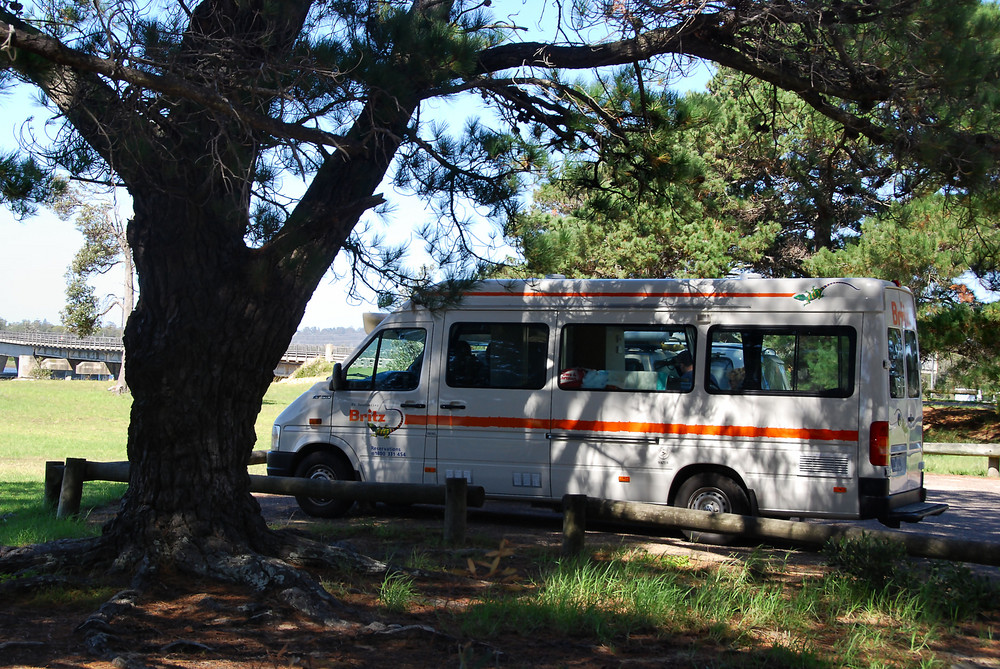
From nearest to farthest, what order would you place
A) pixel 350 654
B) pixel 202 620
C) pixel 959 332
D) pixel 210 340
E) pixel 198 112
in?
pixel 350 654
pixel 202 620
pixel 198 112
pixel 210 340
pixel 959 332

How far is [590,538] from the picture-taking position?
336 inches

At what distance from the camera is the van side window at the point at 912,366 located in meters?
9.03

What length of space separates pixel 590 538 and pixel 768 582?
258 cm

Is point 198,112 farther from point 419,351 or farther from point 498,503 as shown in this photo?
point 498,503

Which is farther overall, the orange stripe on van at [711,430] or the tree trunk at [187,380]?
the orange stripe on van at [711,430]

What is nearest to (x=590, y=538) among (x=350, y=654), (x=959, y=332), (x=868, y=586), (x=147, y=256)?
(x=868, y=586)

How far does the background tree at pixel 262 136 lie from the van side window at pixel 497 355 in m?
2.93

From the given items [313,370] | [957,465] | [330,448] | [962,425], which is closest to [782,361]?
[330,448]

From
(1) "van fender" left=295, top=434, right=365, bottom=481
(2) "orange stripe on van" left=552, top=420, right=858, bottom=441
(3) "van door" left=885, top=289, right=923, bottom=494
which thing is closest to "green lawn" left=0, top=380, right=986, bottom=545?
(1) "van fender" left=295, top=434, right=365, bottom=481

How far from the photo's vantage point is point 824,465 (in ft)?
27.2

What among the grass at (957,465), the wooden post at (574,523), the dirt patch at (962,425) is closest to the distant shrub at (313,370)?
the dirt patch at (962,425)

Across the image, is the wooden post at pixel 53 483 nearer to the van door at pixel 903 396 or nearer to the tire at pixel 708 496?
the tire at pixel 708 496

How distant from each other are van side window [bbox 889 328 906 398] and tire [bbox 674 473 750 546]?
1.79 m

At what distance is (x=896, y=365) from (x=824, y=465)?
4.30ft
